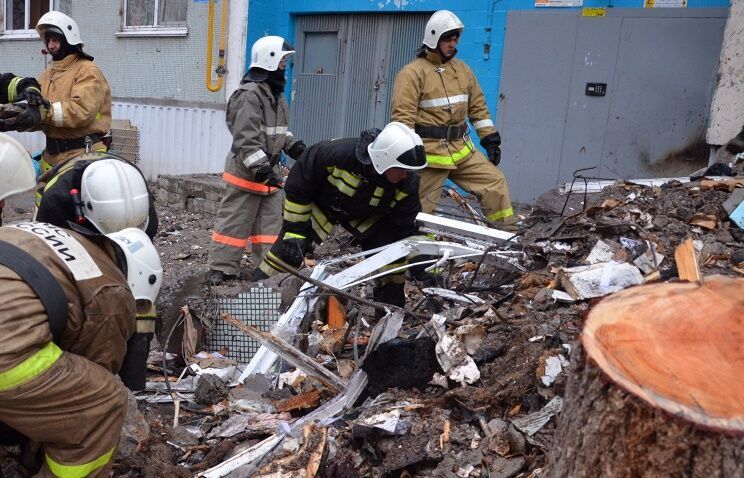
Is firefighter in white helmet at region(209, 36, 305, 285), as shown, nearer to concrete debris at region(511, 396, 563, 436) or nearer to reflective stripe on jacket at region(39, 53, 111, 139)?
reflective stripe on jacket at region(39, 53, 111, 139)

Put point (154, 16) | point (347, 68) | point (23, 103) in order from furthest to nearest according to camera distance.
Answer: point (154, 16) < point (347, 68) < point (23, 103)

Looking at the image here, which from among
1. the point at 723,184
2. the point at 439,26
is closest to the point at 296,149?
the point at 439,26

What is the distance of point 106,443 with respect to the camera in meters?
2.34

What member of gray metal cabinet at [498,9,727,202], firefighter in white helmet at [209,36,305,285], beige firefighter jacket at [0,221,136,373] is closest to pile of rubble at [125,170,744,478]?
beige firefighter jacket at [0,221,136,373]

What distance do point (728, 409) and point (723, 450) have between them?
→ 8 cm

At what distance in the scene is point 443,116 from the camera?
5.36 m

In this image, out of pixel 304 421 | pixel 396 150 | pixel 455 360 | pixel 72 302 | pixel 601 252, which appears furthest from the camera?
pixel 601 252

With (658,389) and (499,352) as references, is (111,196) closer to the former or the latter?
(499,352)

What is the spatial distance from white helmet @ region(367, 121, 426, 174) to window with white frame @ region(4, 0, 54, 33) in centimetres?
1029

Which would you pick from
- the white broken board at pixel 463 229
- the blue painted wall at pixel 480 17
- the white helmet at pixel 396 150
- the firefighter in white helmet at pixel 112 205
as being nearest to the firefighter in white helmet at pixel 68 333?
the firefighter in white helmet at pixel 112 205

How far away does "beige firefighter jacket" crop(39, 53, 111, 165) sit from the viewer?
5.03 m

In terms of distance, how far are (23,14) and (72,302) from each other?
12.0m

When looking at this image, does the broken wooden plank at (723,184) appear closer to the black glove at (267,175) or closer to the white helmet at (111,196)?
the black glove at (267,175)

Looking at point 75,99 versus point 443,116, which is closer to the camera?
point 75,99
